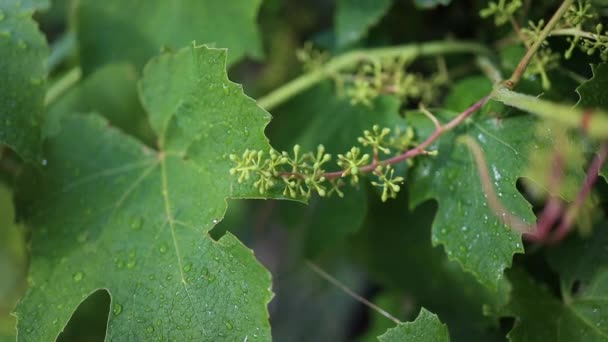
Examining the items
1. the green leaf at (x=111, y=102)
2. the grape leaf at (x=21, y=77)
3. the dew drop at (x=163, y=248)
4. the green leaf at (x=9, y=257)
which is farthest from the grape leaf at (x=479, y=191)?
the green leaf at (x=9, y=257)

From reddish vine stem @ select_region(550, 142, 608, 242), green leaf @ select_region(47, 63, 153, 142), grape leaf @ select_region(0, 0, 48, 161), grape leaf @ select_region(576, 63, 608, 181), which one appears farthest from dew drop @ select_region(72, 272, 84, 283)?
grape leaf @ select_region(576, 63, 608, 181)

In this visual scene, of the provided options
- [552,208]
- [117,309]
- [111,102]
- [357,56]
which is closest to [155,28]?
[111,102]

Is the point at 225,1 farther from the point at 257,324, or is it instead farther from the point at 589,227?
the point at 589,227

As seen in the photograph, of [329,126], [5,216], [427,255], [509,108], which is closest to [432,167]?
[509,108]

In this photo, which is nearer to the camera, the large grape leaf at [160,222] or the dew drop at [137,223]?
the large grape leaf at [160,222]

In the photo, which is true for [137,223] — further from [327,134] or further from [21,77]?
[327,134]

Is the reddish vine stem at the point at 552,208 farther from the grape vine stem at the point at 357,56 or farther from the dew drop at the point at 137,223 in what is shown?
the dew drop at the point at 137,223

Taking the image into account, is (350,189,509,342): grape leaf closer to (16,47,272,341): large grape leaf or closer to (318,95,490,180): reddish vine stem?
(318,95,490,180): reddish vine stem
